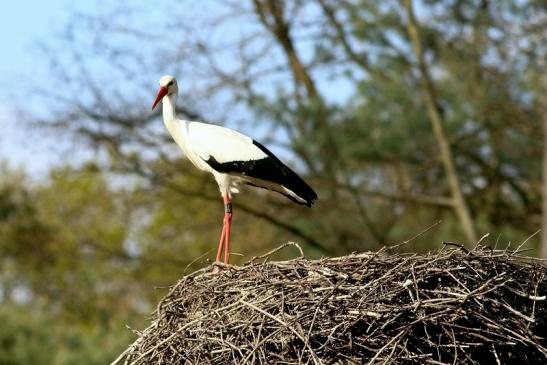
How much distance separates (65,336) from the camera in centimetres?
2180

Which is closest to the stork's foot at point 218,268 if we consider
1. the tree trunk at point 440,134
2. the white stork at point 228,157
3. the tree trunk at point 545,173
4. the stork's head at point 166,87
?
the white stork at point 228,157

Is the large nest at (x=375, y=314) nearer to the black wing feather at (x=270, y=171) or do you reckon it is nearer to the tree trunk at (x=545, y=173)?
the black wing feather at (x=270, y=171)

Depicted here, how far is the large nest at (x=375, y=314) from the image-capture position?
21.4ft

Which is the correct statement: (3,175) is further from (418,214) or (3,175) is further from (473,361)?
(473,361)

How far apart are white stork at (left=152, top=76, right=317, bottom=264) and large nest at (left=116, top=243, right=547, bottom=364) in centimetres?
208

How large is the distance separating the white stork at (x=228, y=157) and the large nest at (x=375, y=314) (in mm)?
2077

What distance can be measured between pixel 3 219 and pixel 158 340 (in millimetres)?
27507

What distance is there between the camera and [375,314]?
6492mm

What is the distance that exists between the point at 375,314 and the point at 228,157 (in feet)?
10.4

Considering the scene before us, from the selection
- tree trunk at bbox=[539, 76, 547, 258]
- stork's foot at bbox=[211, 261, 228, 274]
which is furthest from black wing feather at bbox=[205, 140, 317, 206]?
tree trunk at bbox=[539, 76, 547, 258]

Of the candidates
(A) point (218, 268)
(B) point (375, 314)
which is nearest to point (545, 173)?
(A) point (218, 268)

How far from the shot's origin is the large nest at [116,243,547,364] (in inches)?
257

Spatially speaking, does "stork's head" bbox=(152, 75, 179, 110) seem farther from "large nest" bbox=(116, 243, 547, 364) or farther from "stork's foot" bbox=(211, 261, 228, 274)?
"large nest" bbox=(116, 243, 547, 364)

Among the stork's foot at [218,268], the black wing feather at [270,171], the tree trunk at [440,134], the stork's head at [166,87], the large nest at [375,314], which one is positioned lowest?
the large nest at [375,314]
